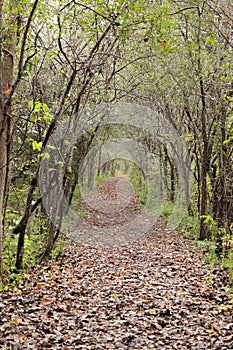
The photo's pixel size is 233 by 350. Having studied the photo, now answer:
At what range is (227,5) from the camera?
30.6 ft

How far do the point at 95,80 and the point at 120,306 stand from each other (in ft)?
22.3

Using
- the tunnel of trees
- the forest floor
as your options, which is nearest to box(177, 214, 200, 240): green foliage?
the tunnel of trees

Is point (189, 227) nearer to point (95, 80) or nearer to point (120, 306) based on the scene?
point (95, 80)

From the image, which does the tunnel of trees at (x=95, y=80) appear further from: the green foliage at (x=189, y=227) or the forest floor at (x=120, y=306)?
the forest floor at (x=120, y=306)

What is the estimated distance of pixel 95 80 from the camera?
12.0 meters

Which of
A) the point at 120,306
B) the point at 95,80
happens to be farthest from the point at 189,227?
the point at 120,306

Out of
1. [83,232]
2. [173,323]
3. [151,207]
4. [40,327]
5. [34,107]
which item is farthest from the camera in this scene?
[151,207]

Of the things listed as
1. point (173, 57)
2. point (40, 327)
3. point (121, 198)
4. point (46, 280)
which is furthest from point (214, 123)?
point (121, 198)

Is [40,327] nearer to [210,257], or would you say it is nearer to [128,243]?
[210,257]

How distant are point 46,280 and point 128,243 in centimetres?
606

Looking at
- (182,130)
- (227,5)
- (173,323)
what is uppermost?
(227,5)

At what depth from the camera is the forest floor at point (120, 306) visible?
5523 millimetres

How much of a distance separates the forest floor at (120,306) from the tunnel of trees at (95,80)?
38.8 inches

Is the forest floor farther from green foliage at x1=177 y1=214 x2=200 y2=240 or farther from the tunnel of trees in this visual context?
green foliage at x1=177 y1=214 x2=200 y2=240
